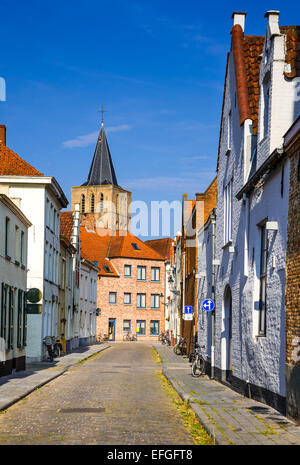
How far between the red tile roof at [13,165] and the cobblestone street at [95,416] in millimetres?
15461

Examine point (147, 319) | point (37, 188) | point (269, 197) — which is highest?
point (37, 188)

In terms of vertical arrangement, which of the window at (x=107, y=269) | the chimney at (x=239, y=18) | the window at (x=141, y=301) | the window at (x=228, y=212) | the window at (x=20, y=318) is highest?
the chimney at (x=239, y=18)

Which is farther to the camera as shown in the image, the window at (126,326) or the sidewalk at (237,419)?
the window at (126,326)

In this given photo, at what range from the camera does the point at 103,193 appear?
133 metres

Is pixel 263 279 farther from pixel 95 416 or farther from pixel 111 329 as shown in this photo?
pixel 111 329

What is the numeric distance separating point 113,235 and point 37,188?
5593 centimetres

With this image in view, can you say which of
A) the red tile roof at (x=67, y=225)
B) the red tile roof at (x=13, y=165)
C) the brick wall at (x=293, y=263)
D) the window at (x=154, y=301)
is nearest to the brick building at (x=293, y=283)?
the brick wall at (x=293, y=263)

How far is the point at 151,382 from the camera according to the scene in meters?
21.2

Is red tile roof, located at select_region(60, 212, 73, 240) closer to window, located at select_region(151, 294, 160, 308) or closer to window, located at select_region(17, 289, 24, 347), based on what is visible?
window, located at select_region(17, 289, 24, 347)

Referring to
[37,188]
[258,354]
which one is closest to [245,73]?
[258,354]

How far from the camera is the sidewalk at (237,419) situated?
9.46m

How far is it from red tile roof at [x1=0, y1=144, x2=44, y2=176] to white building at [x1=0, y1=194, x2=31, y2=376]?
26.1 ft

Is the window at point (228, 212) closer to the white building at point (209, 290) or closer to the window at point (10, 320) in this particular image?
the white building at point (209, 290)
